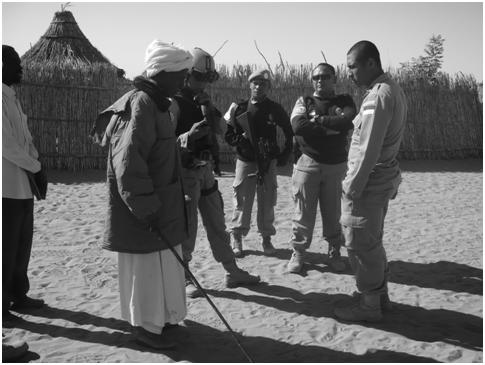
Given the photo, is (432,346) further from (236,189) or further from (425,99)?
(425,99)

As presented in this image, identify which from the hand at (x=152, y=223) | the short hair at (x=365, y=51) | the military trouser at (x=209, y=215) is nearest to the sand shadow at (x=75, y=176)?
the military trouser at (x=209, y=215)

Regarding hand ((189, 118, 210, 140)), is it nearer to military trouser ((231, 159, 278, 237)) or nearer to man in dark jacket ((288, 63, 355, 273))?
man in dark jacket ((288, 63, 355, 273))

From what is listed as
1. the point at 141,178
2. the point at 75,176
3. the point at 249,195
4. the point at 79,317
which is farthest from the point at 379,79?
the point at 75,176

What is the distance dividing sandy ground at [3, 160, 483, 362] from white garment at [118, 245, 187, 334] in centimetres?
22

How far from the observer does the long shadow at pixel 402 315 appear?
3.56 meters

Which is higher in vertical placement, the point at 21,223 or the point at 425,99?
the point at 425,99

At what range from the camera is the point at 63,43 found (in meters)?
14.8

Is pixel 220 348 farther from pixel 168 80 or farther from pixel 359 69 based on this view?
A: pixel 359 69

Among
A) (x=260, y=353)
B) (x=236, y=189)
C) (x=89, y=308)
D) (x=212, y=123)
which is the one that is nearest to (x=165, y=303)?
(x=260, y=353)

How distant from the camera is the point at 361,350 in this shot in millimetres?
3381

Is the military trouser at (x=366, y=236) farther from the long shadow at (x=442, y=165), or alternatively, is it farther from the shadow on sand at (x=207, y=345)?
the long shadow at (x=442, y=165)

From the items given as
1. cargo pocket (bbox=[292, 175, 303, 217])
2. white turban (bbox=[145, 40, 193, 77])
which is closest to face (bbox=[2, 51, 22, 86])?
white turban (bbox=[145, 40, 193, 77])

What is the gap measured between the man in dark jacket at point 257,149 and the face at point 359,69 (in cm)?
176

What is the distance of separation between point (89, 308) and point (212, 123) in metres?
1.72
